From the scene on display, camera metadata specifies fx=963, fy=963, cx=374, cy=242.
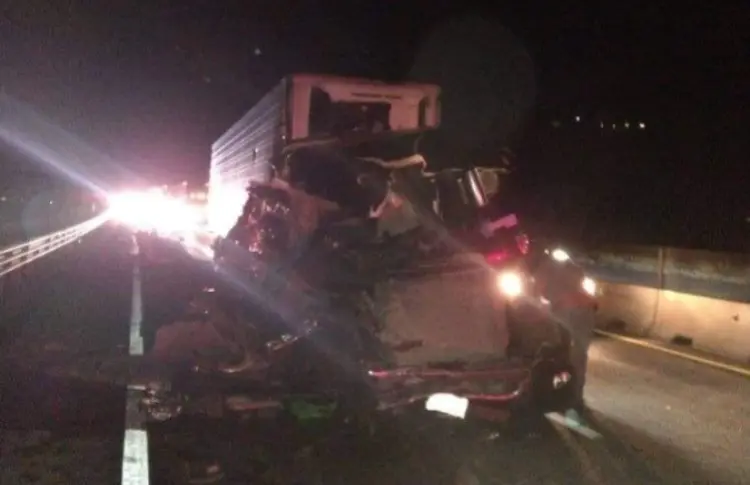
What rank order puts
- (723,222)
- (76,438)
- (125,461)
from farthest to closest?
1. (723,222)
2. (76,438)
3. (125,461)

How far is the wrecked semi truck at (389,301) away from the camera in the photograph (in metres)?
7.50

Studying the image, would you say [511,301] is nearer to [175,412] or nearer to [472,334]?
[472,334]

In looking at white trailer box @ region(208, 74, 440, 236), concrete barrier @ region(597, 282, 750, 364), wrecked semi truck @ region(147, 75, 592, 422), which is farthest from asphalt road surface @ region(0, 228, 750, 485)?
white trailer box @ region(208, 74, 440, 236)

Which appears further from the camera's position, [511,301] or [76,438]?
[511,301]

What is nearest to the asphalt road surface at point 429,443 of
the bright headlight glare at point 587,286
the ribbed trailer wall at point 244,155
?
the bright headlight glare at point 587,286

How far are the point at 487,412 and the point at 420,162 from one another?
2.46 m

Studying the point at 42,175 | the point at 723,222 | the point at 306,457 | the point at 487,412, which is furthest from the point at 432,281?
the point at 42,175

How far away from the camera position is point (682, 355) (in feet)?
39.9

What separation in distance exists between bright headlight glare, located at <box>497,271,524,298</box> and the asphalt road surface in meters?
1.13

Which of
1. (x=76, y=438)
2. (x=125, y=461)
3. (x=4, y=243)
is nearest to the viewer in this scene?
(x=125, y=461)

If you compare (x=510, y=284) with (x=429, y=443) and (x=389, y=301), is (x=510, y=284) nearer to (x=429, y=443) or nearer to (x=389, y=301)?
(x=389, y=301)

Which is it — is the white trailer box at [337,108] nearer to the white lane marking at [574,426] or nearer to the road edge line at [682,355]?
the road edge line at [682,355]

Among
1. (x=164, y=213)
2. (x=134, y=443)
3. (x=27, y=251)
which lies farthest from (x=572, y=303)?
(x=164, y=213)

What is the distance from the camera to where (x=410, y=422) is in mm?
7934
